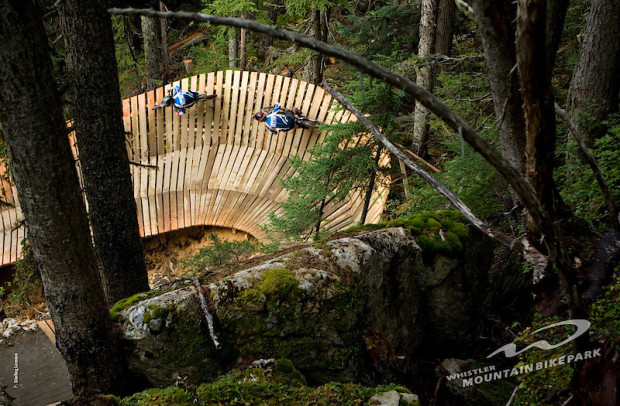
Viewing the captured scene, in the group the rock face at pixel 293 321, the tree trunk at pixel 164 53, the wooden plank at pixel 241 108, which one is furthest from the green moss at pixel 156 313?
the tree trunk at pixel 164 53

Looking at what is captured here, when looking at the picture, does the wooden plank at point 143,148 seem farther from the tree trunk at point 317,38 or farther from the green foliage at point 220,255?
the tree trunk at point 317,38

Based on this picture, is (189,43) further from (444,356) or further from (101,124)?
(444,356)

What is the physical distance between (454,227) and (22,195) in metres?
3.52

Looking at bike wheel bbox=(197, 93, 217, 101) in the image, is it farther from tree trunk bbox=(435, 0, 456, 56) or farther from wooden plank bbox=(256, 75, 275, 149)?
tree trunk bbox=(435, 0, 456, 56)

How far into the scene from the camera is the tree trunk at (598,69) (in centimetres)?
501

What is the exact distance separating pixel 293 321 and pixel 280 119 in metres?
6.46

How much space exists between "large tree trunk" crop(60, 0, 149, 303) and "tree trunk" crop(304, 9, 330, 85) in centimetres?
600

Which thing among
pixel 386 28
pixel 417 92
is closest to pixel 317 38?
pixel 386 28

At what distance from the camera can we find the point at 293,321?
10.3 feet

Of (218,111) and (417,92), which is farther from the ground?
(218,111)

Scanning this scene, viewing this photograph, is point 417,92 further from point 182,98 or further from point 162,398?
point 182,98

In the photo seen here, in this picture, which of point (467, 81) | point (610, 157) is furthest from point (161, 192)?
point (610, 157)

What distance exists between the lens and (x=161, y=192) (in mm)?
9641

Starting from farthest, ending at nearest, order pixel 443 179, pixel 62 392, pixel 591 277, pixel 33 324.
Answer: pixel 33 324 → pixel 443 179 → pixel 62 392 → pixel 591 277
